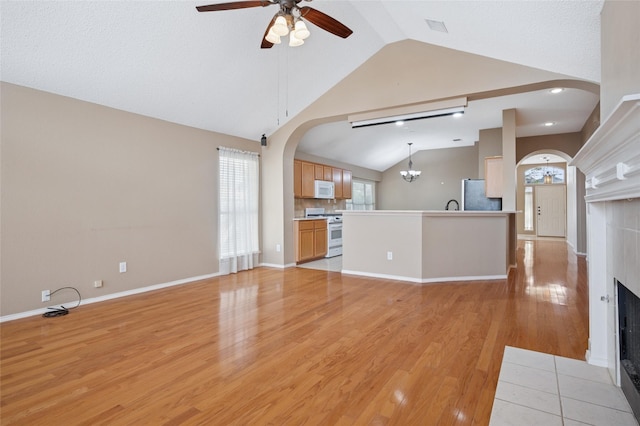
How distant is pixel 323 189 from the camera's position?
734 centimetres

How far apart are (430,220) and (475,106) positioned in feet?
7.81

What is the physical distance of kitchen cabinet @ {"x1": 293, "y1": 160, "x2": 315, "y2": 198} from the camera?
6.55 meters

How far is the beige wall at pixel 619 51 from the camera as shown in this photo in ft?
4.63

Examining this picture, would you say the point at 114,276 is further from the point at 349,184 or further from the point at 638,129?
the point at 349,184

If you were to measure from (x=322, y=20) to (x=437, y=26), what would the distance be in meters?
1.62

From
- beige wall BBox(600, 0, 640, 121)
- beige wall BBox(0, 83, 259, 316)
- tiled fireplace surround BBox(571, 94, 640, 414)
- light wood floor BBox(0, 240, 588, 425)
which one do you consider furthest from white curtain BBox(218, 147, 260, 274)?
beige wall BBox(600, 0, 640, 121)

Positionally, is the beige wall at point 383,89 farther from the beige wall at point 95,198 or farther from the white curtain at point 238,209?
the beige wall at point 95,198

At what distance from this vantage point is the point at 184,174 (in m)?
4.70

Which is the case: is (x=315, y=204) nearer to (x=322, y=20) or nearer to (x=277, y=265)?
(x=277, y=265)

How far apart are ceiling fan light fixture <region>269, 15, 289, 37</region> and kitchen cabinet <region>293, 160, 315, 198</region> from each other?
13.3ft

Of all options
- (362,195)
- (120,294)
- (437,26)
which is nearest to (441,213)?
(437,26)

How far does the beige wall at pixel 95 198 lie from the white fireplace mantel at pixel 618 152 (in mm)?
4558

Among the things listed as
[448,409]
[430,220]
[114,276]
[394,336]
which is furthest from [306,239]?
[448,409]

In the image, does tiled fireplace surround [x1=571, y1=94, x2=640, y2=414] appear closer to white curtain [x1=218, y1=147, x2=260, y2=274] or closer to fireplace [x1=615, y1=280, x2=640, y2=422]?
fireplace [x1=615, y1=280, x2=640, y2=422]
